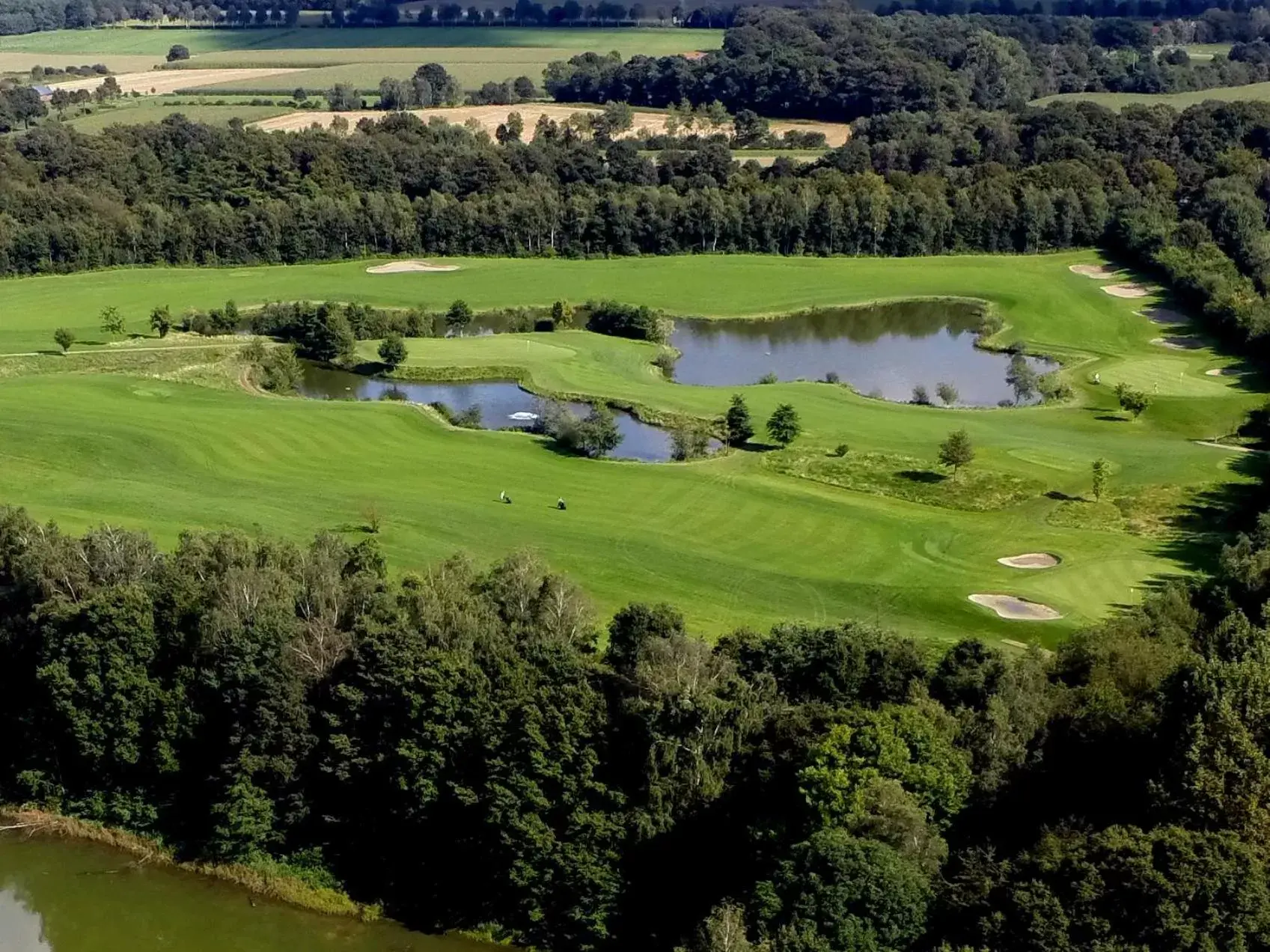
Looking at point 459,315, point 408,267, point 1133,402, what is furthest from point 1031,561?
point 408,267

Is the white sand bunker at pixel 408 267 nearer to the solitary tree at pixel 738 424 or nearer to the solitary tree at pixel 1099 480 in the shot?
the solitary tree at pixel 738 424

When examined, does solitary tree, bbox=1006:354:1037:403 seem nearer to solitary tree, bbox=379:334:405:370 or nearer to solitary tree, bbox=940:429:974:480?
solitary tree, bbox=940:429:974:480

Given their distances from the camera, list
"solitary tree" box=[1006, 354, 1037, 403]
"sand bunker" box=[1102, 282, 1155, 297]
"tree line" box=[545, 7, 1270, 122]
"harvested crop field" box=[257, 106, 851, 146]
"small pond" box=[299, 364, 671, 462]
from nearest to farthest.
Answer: "small pond" box=[299, 364, 671, 462] → "solitary tree" box=[1006, 354, 1037, 403] → "sand bunker" box=[1102, 282, 1155, 297] → "harvested crop field" box=[257, 106, 851, 146] → "tree line" box=[545, 7, 1270, 122]

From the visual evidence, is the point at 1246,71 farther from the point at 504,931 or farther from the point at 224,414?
the point at 504,931

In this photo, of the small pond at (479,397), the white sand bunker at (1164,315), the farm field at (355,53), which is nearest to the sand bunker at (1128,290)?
the white sand bunker at (1164,315)

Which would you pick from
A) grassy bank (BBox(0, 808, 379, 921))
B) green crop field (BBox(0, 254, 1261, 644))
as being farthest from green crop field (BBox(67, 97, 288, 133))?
grassy bank (BBox(0, 808, 379, 921))

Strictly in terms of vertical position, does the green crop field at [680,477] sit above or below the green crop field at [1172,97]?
below
